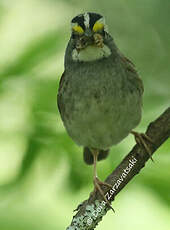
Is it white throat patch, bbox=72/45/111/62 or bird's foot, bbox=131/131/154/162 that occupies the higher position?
white throat patch, bbox=72/45/111/62

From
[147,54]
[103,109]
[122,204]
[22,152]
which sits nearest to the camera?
[22,152]

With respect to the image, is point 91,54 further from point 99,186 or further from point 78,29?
point 99,186

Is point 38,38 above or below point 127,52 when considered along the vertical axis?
above

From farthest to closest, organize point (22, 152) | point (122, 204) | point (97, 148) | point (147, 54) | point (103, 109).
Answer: point (97, 148)
point (103, 109)
point (147, 54)
point (122, 204)
point (22, 152)

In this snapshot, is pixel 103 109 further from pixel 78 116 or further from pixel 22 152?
pixel 22 152

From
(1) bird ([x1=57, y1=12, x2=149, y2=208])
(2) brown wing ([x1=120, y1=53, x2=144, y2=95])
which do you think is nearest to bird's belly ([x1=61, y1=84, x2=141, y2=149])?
(1) bird ([x1=57, y1=12, x2=149, y2=208])

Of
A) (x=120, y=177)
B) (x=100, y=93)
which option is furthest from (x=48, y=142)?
(x=100, y=93)

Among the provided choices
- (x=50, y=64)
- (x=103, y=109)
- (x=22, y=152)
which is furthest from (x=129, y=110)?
(x=22, y=152)

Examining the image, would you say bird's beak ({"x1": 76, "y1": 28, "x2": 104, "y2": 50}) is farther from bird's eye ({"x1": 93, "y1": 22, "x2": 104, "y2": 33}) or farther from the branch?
the branch
